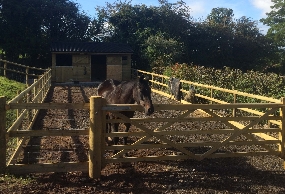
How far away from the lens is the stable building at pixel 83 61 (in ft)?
93.2

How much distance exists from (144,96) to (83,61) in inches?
934

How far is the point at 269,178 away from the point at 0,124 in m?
4.55

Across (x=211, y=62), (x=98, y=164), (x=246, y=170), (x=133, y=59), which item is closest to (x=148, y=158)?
(x=98, y=164)

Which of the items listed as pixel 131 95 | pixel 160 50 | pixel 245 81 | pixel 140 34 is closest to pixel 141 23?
pixel 140 34

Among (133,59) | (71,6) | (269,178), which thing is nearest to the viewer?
(269,178)

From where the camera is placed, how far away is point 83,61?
1140 inches

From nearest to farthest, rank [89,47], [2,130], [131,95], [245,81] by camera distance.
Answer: [2,130]
[131,95]
[245,81]
[89,47]

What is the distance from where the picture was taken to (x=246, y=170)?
627 cm

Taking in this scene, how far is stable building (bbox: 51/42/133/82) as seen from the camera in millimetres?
28402

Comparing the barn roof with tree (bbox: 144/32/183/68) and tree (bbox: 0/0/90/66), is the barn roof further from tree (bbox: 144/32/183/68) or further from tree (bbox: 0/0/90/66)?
tree (bbox: 0/0/90/66)

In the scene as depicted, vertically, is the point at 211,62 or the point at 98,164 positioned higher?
the point at 211,62

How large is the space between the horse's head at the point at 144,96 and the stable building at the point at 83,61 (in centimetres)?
2298

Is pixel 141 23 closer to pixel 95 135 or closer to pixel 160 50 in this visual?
pixel 160 50

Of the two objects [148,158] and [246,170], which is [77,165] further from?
[246,170]
